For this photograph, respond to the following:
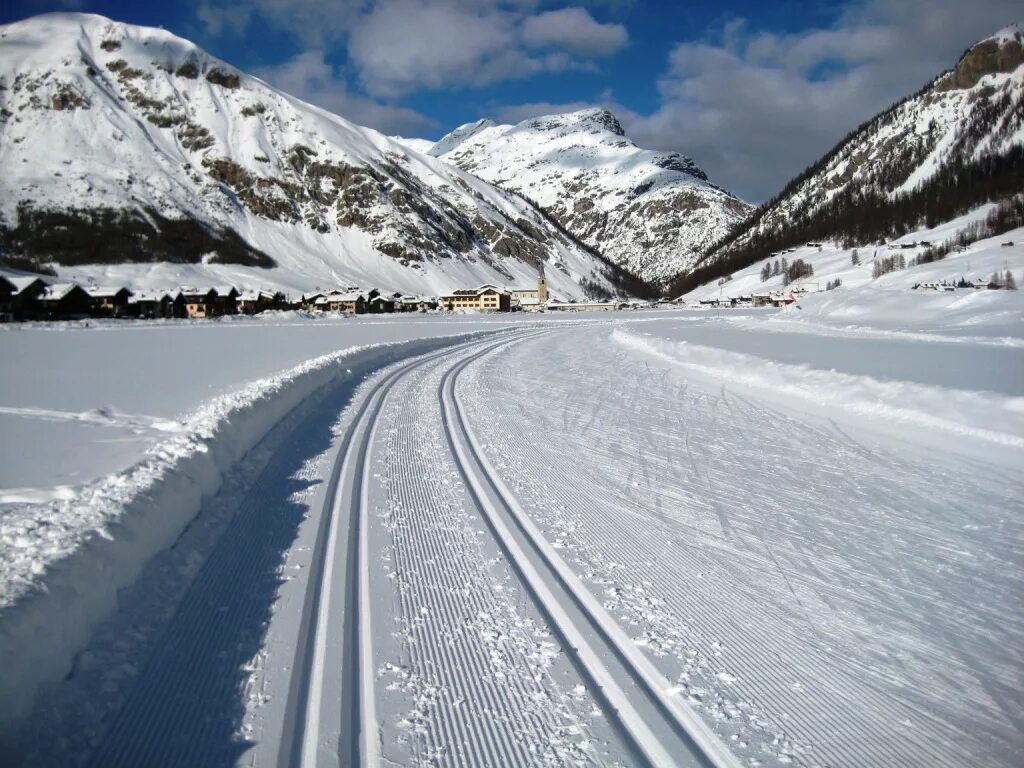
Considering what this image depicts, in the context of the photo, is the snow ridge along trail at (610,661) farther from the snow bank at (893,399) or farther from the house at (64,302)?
the house at (64,302)

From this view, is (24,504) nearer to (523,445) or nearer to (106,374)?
(523,445)

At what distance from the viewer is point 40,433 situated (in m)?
9.43

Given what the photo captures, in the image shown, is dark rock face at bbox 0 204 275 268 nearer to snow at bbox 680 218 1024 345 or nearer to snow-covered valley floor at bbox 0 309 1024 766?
snow at bbox 680 218 1024 345

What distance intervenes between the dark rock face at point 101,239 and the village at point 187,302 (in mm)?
51777

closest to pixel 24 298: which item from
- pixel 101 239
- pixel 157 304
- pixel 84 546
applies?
pixel 157 304

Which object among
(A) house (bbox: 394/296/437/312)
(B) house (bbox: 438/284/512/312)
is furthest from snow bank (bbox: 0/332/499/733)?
(B) house (bbox: 438/284/512/312)

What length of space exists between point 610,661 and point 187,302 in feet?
400

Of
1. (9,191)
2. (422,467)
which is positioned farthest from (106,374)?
(9,191)

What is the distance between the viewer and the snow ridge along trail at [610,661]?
3215 millimetres

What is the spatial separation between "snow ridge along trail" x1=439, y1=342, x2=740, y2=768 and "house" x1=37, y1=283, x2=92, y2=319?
96131 mm

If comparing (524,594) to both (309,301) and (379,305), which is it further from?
(309,301)

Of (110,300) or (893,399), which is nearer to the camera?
(893,399)

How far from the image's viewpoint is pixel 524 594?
4.81 meters

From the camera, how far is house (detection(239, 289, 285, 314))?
122750 millimetres
